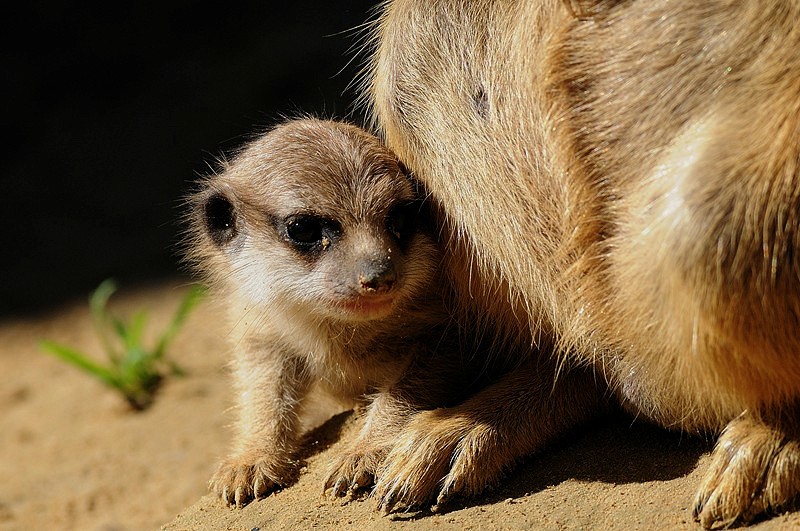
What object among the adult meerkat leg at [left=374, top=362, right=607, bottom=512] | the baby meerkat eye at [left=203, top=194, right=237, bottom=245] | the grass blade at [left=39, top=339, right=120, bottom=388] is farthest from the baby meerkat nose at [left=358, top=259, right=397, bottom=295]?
the grass blade at [left=39, top=339, right=120, bottom=388]

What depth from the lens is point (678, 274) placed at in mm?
2475

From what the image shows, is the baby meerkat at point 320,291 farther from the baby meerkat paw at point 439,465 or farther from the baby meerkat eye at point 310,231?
the baby meerkat paw at point 439,465

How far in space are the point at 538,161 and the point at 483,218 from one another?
0.26 m

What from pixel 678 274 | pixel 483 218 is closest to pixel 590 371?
pixel 483 218

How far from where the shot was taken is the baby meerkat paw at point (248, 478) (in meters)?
3.51

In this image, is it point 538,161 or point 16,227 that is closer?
point 538,161

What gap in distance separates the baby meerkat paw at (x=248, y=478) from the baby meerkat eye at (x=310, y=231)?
790 mm

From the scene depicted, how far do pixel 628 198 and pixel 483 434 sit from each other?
96cm

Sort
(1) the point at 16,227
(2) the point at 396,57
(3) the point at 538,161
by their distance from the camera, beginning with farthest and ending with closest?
(1) the point at 16,227 < (2) the point at 396,57 < (3) the point at 538,161

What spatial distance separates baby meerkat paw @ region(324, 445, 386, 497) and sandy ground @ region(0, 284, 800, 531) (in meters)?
0.05

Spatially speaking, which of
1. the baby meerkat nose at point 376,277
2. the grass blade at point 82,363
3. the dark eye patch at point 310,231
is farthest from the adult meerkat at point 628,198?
the grass blade at point 82,363

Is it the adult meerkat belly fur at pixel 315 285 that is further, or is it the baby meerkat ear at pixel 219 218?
the baby meerkat ear at pixel 219 218

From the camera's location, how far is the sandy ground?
3.02m

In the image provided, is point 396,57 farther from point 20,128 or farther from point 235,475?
point 20,128
